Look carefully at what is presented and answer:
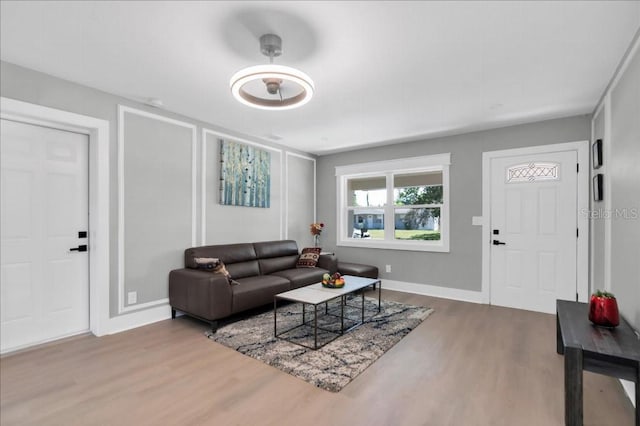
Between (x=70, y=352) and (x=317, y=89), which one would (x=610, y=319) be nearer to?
(x=317, y=89)

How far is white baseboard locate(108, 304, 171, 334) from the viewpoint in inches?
126

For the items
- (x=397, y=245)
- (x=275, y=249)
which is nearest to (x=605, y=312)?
(x=397, y=245)

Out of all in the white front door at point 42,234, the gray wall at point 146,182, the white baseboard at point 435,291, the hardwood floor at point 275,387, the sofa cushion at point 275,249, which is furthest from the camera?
the sofa cushion at point 275,249

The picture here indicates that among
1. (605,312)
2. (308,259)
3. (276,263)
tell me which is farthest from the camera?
(308,259)

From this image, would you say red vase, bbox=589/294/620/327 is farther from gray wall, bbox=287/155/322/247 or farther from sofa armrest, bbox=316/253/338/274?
gray wall, bbox=287/155/322/247

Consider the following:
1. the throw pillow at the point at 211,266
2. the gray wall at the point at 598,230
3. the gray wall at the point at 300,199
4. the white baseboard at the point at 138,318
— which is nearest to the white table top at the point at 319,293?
the throw pillow at the point at 211,266

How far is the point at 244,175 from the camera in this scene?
4.64 metres

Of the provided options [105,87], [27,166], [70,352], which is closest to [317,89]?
[105,87]

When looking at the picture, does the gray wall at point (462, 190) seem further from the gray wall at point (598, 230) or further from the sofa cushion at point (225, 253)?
the sofa cushion at point (225, 253)

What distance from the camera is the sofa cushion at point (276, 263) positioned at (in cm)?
452

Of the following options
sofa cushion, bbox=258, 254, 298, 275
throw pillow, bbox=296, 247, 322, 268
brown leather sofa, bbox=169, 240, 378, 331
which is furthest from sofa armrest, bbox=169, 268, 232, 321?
throw pillow, bbox=296, 247, 322, 268

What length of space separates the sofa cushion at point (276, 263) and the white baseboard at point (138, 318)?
1.34m

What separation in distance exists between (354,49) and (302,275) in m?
2.92

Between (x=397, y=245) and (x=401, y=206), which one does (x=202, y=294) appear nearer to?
(x=397, y=245)
